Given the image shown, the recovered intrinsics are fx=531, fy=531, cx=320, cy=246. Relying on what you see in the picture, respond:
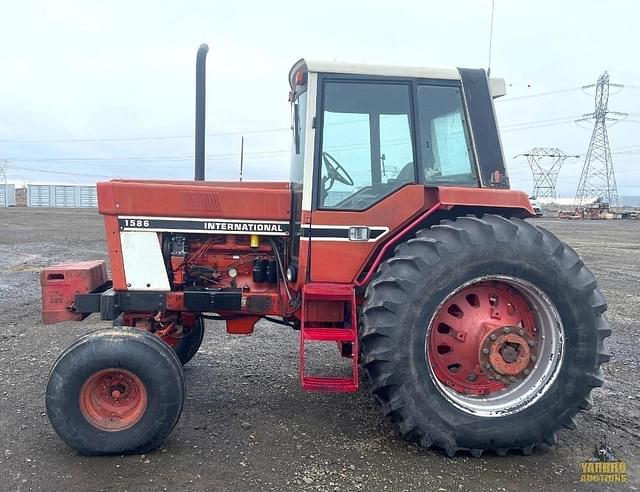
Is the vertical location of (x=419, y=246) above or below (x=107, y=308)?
above

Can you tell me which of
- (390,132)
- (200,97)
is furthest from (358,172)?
(200,97)

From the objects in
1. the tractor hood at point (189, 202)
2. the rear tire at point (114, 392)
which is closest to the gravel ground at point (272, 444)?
the rear tire at point (114, 392)

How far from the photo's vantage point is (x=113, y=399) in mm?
3553

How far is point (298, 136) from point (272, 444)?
2.34m

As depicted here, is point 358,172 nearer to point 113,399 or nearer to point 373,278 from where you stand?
point 373,278

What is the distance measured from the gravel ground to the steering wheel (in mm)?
1798

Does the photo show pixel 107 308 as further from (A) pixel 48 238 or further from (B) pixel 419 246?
(A) pixel 48 238

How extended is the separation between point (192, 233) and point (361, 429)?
76.3 inches

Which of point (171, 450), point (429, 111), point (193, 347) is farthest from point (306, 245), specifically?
point (193, 347)

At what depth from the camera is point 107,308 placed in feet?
13.0

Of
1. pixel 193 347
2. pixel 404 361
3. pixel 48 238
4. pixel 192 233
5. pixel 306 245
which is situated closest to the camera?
pixel 404 361

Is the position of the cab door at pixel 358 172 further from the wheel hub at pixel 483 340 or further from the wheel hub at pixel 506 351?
the wheel hub at pixel 506 351

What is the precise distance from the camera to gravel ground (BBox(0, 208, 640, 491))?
10.5 feet

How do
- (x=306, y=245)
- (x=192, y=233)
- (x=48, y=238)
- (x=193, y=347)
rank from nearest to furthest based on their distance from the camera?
(x=306, y=245), (x=192, y=233), (x=193, y=347), (x=48, y=238)
